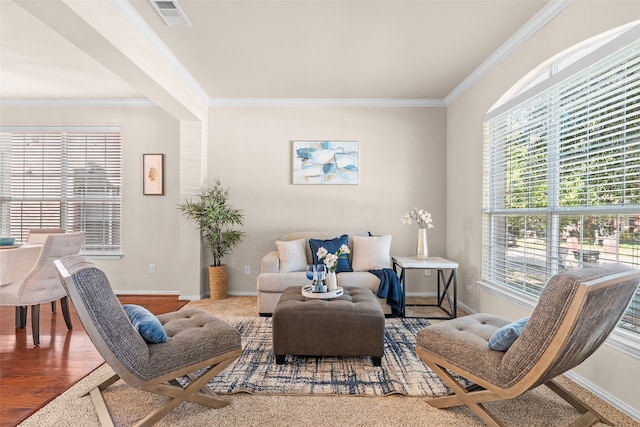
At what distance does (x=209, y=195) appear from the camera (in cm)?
465

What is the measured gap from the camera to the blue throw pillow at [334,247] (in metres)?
4.11

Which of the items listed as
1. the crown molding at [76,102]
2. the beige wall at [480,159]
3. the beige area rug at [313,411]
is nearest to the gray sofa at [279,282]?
the beige wall at [480,159]

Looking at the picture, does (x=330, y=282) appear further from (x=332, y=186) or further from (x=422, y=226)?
(x=332, y=186)

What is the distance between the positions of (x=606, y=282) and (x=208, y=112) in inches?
188

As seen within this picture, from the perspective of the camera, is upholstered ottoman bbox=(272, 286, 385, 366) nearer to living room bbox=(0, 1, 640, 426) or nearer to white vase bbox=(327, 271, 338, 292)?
white vase bbox=(327, 271, 338, 292)

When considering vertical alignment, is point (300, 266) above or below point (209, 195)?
below

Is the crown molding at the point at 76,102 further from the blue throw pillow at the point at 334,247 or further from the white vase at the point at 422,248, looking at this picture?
the white vase at the point at 422,248

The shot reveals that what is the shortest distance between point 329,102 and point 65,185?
13.2ft

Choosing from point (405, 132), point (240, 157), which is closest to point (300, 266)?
Answer: point (240, 157)

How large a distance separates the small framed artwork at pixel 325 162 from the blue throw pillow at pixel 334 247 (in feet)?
3.07

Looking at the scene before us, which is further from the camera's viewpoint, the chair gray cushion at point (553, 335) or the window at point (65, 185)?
the window at point (65, 185)

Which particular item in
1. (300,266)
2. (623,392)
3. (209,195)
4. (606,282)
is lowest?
→ (623,392)

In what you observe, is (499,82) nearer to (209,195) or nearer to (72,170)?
(209,195)

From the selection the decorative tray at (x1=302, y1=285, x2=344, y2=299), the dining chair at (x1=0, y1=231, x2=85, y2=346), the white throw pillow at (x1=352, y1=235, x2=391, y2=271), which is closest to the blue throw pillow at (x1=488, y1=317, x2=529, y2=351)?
the decorative tray at (x1=302, y1=285, x2=344, y2=299)
